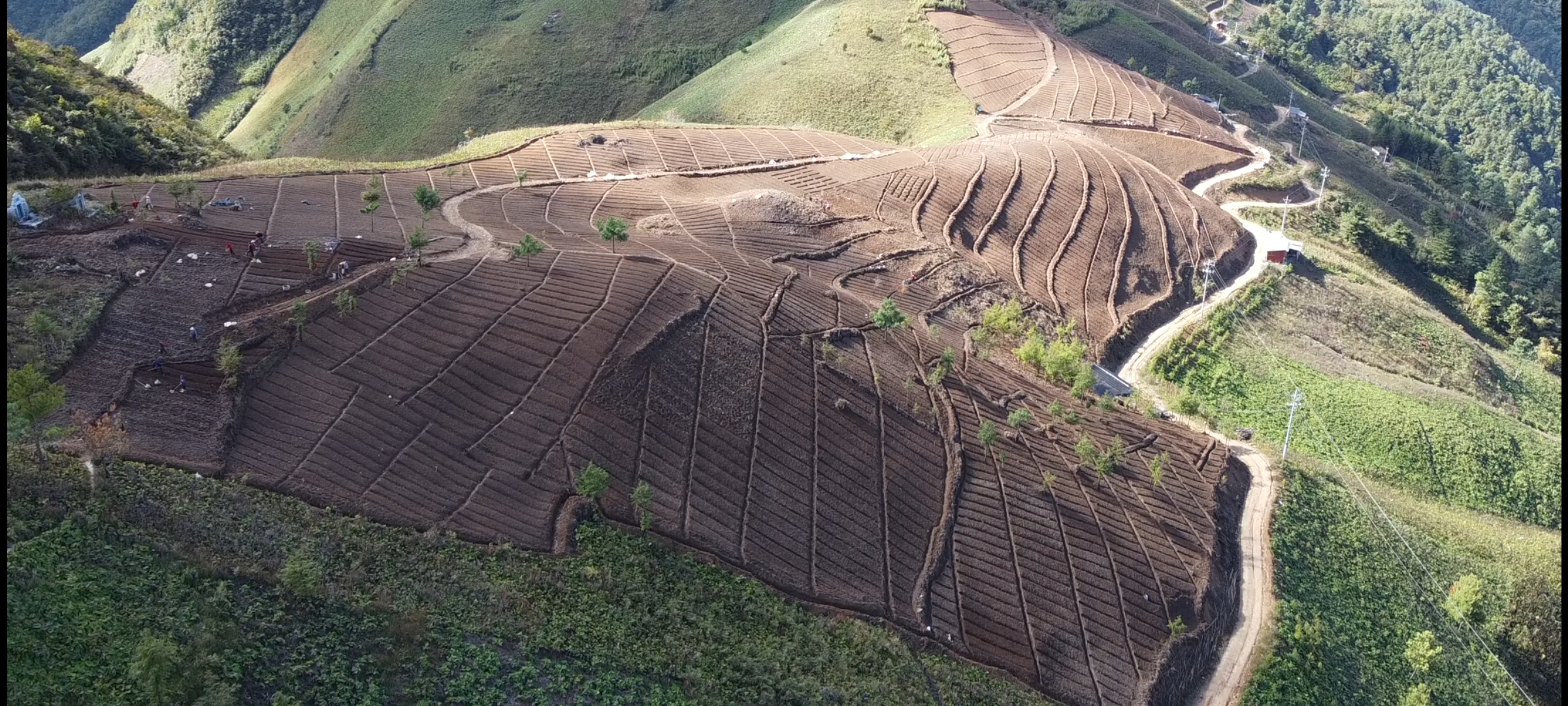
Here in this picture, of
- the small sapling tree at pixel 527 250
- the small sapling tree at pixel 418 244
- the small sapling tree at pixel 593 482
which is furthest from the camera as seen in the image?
the small sapling tree at pixel 527 250

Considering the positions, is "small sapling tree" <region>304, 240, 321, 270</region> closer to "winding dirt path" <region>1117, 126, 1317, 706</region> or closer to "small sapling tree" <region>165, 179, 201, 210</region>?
"small sapling tree" <region>165, 179, 201, 210</region>

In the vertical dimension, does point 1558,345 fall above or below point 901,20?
below

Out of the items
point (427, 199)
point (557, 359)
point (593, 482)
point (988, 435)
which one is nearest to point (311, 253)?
point (427, 199)

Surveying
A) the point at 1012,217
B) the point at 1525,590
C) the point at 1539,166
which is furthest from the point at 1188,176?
the point at 1539,166

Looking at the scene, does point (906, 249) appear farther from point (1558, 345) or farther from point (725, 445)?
point (1558, 345)

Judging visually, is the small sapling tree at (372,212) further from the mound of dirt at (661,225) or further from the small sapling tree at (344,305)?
the mound of dirt at (661,225)

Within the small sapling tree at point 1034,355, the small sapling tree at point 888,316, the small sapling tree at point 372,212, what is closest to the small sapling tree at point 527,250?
the small sapling tree at point 372,212

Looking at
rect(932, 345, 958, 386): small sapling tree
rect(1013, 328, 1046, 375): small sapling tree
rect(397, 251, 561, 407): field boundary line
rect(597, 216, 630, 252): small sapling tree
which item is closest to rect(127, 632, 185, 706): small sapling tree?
rect(397, 251, 561, 407): field boundary line
